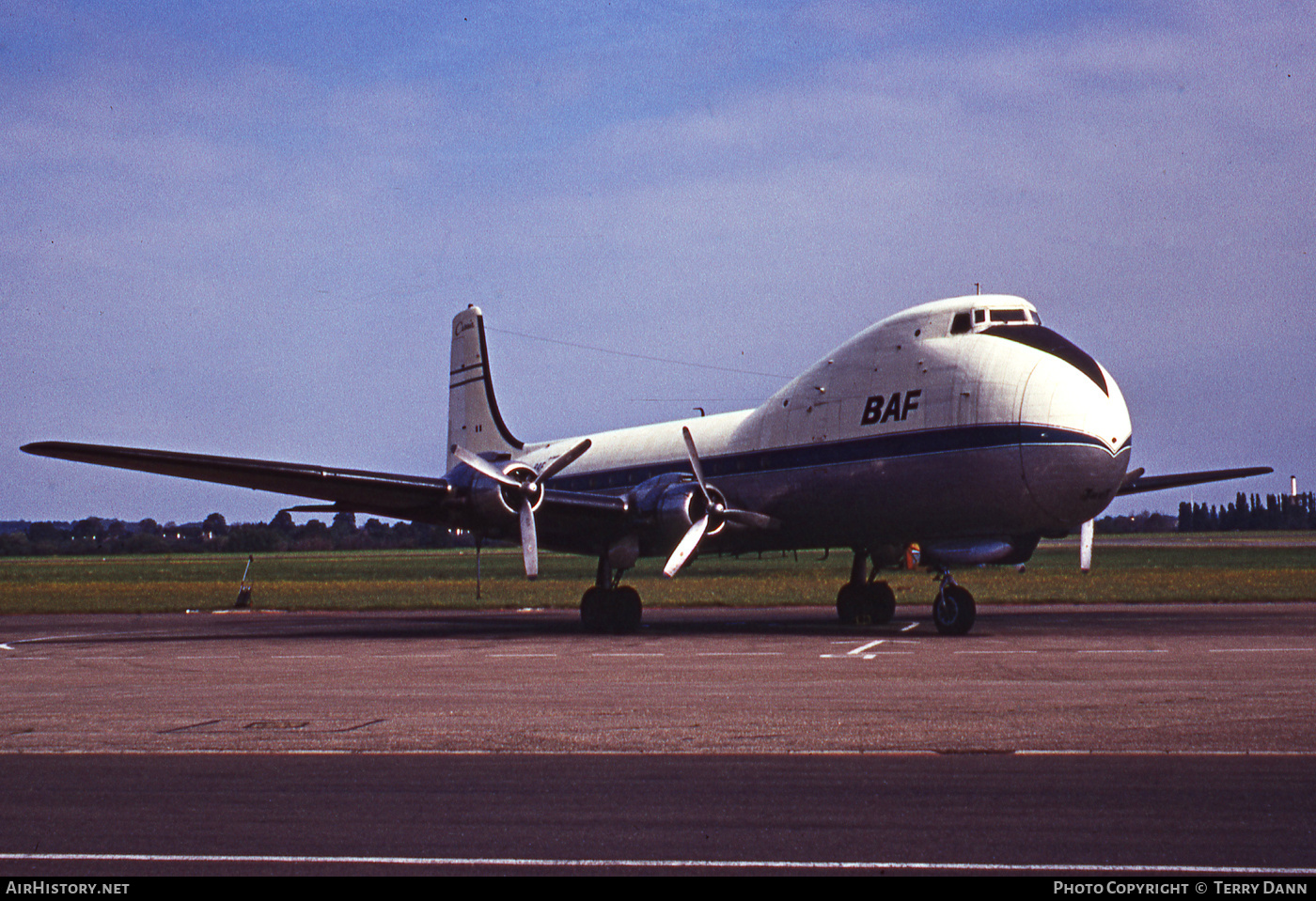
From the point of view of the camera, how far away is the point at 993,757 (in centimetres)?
1015

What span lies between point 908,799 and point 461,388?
3063cm

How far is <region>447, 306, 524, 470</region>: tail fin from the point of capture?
36.8m

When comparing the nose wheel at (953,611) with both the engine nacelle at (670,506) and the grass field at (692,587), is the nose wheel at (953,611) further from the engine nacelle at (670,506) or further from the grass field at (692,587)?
the grass field at (692,587)

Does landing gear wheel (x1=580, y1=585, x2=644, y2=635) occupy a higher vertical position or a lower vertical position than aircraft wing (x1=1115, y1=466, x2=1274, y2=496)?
lower

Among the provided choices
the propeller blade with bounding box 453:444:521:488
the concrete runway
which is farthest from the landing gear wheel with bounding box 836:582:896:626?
the propeller blade with bounding box 453:444:521:488

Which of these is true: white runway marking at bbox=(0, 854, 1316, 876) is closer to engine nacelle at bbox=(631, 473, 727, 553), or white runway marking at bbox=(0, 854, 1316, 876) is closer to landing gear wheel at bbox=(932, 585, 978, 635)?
landing gear wheel at bbox=(932, 585, 978, 635)

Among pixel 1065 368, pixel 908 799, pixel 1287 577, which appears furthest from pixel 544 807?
pixel 1287 577

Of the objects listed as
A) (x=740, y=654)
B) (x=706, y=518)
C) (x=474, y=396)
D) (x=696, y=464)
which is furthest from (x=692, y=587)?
(x=740, y=654)

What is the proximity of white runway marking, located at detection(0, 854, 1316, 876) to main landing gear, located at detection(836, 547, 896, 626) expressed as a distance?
21.8 meters

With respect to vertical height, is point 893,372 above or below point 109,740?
above

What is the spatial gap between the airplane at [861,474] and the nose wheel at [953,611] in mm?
38

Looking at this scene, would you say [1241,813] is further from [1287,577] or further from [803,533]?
[1287,577]
